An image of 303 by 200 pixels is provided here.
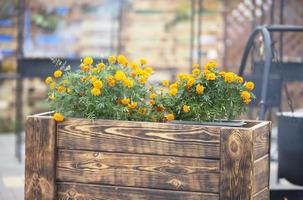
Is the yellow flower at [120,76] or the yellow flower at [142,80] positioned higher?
the yellow flower at [120,76]

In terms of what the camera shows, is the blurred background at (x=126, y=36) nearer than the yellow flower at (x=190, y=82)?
No

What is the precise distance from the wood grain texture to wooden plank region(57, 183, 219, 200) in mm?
20

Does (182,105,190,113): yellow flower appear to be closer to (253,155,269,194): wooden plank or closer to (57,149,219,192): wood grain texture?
(57,149,219,192): wood grain texture

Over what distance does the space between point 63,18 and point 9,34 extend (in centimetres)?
97

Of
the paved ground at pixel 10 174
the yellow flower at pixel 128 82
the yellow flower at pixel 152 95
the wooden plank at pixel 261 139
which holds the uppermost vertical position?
the yellow flower at pixel 128 82

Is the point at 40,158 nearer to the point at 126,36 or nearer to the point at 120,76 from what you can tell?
the point at 120,76

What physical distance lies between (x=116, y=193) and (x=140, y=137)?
0.87 feet

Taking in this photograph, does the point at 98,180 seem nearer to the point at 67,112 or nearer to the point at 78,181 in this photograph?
the point at 78,181

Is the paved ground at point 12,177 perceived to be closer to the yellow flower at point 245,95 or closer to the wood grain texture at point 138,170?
the wood grain texture at point 138,170

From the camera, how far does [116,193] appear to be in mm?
3152

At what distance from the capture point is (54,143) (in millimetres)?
3213

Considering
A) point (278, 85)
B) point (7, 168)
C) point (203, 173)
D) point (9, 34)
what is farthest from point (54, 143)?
point (9, 34)

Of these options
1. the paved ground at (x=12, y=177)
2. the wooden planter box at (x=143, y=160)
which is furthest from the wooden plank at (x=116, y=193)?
the paved ground at (x=12, y=177)

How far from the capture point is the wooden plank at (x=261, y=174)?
121 inches
